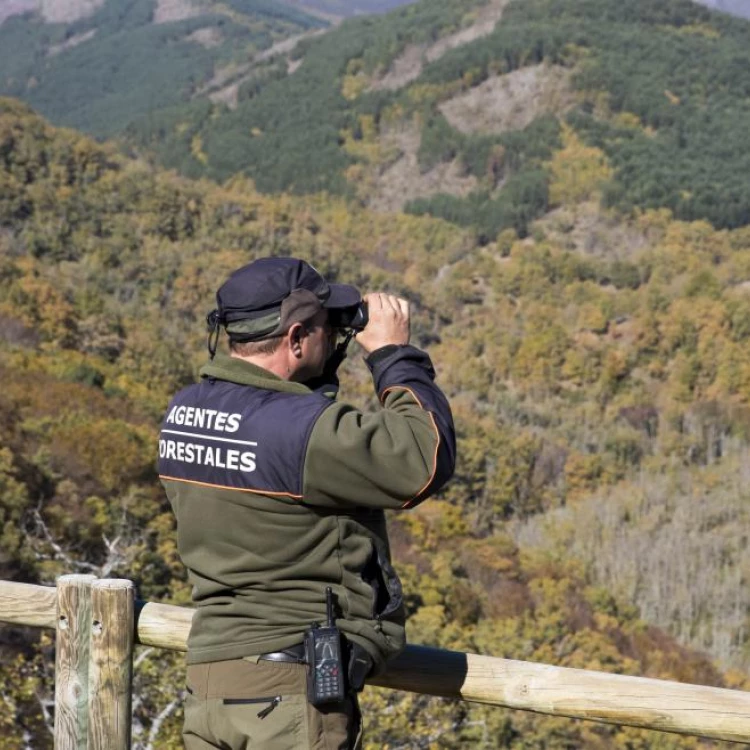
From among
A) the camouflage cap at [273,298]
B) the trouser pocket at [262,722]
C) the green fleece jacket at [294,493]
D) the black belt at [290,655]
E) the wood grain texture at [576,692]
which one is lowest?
the wood grain texture at [576,692]

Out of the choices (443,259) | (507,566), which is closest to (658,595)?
(507,566)

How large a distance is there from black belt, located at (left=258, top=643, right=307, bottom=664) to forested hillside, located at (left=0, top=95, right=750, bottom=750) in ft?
7.44

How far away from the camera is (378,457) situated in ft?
6.97

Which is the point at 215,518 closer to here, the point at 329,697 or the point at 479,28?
the point at 329,697

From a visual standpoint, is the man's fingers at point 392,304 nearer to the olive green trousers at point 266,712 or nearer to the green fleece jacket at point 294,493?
the green fleece jacket at point 294,493

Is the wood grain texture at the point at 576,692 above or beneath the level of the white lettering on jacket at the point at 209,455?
beneath

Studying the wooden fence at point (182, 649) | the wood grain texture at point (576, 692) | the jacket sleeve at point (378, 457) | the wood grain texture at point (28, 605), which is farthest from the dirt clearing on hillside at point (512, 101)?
the jacket sleeve at point (378, 457)

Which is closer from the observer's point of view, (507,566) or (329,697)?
(329,697)

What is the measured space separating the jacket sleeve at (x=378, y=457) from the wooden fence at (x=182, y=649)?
0.62m

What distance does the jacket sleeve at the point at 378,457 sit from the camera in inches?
83.6

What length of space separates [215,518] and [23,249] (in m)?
28.7

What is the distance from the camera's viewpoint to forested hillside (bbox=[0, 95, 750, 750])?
972 cm

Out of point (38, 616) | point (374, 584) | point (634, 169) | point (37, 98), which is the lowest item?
point (37, 98)

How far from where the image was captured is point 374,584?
2.28 m
